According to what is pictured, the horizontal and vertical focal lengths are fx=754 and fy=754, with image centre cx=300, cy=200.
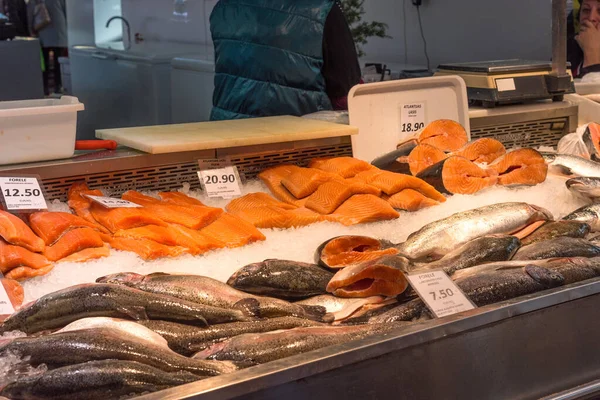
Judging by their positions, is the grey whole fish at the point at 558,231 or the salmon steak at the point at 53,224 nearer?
the salmon steak at the point at 53,224

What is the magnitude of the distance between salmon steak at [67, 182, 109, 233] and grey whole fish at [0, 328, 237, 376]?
3.32ft

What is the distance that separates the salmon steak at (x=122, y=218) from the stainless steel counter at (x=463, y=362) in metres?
1.20

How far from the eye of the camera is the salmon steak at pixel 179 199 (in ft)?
9.34

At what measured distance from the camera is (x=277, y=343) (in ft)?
5.64

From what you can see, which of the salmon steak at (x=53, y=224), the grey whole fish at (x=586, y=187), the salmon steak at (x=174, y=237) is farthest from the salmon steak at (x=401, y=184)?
the salmon steak at (x=53, y=224)

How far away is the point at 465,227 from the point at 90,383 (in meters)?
1.55

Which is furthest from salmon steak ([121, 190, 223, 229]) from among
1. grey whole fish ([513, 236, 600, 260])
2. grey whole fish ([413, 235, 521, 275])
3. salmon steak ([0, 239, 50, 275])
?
grey whole fish ([513, 236, 600, 260])

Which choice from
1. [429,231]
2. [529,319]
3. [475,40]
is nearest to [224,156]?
[429,231]

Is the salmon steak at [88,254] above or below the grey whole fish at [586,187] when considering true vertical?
below

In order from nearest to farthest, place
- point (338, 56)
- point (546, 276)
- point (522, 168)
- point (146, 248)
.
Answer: point (546, 276) < point (146, 248) < point (522, 168) < point (338, 56)

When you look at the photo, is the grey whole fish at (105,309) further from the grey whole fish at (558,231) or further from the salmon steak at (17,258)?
the grey whole fish at (558,231)

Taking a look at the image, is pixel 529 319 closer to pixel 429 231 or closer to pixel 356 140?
pixel 429 231

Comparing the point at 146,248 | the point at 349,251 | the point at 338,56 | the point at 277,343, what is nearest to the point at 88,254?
the point at 146,248

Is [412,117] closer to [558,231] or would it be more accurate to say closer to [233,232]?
[558,231]
